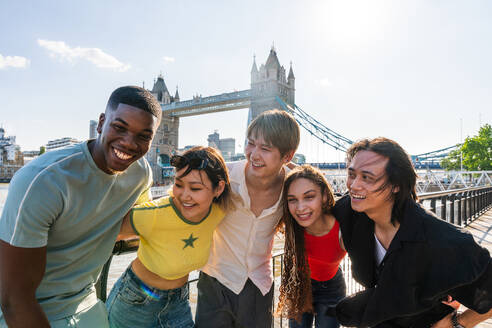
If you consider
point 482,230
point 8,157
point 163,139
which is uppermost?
point 163,139

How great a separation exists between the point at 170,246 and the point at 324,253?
2.61 feet

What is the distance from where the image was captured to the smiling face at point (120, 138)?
45.1 inches

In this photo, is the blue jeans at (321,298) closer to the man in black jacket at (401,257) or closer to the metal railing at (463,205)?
the man in black jacket at (401,257)

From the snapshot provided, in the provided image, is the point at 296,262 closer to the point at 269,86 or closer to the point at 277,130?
the point at 277,130

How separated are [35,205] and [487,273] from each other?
1.55 metres

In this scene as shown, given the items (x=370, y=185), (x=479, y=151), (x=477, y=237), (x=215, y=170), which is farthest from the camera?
(x=479, y=151)

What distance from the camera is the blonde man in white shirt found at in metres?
1.49

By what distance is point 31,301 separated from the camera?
0.93 meters

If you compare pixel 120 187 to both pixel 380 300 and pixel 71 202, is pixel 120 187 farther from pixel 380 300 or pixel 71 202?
pixel 380 300

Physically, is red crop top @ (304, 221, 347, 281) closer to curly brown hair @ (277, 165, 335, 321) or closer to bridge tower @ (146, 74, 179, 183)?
curly brown hair @ (277, 165, 335, 321)

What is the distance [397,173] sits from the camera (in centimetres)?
134

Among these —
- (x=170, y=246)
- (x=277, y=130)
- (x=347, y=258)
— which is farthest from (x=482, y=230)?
(x=170, y=246)

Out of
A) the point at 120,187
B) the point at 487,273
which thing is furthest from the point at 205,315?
the point at 487,273

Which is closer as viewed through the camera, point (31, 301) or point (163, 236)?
point (31, 301)
